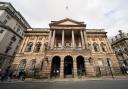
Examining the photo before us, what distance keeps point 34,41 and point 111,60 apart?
2274cm

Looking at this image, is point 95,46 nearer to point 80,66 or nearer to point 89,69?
point 80,66

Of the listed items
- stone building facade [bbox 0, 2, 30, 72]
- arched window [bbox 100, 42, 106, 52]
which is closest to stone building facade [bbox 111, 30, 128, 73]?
arched window [bbox 100, 42, 106, 52]

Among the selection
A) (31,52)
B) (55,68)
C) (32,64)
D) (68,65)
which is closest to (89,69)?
(68,65)

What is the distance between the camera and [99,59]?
2528cm

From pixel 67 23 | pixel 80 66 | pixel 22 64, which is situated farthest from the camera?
pixel 67 23

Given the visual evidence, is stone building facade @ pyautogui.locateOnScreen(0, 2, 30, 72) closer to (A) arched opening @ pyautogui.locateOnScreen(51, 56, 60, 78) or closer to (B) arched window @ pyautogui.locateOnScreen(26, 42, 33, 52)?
(B) arched window @ pyautogui.locateOnScreen(26, 42, 33, 52)

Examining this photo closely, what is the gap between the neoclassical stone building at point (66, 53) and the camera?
815 inches

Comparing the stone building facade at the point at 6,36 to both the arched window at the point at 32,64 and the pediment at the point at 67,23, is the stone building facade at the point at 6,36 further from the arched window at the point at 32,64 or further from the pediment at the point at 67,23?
the pediment at the point at 67,23

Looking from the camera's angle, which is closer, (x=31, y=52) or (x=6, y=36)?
(x=31, y=52)

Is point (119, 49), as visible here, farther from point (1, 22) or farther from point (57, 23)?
point (1, 22)

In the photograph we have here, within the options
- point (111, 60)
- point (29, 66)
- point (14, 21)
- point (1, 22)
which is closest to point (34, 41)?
point (29, 66)

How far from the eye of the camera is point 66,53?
21.9 metres

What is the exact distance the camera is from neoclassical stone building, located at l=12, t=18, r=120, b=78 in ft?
67.9

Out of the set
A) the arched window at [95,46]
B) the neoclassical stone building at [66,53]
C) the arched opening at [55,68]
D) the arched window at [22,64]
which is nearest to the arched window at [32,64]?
the neoclassical stone building at [66,53]
